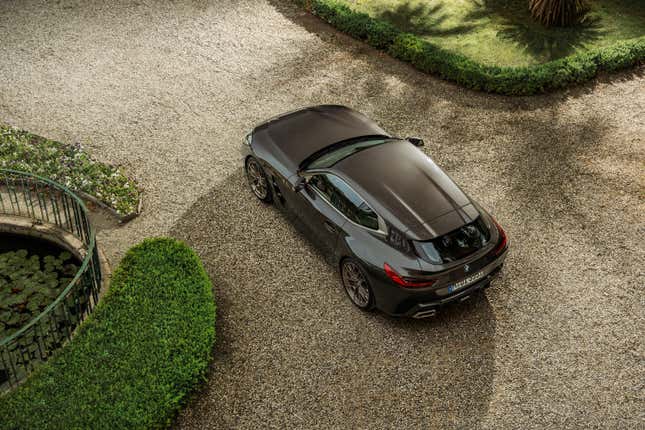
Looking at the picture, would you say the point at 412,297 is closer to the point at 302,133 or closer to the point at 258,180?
the point at 302,133

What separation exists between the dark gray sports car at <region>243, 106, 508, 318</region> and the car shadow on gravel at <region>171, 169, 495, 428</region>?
16.8 inches

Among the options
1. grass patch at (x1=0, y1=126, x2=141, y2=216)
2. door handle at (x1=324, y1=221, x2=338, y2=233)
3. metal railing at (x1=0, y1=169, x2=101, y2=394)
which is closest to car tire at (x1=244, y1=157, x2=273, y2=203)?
door handle at (x1=324, y1=221, x2=338, y2=233)

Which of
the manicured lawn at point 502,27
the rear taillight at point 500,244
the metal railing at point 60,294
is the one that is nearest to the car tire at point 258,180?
the metal railing at point 60,294

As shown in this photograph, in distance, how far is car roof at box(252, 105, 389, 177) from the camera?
29.0 feet

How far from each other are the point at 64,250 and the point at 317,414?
Answer: 4.78 metres

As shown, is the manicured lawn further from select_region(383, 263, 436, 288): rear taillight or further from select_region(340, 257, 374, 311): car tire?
select_region(383, 263, 436, 288): rear taillight

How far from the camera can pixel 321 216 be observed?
817 centimetres

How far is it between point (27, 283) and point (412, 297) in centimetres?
546

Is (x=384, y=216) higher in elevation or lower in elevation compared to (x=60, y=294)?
higher

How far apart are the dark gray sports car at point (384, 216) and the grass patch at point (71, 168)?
7.95 ft

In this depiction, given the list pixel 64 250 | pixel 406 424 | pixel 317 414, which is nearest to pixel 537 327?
pixel 406 424

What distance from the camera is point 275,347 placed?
7629mm

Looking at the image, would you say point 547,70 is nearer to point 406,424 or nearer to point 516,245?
point 516,245

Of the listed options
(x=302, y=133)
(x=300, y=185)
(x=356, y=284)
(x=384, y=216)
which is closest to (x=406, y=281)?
(x=384, y=216)
